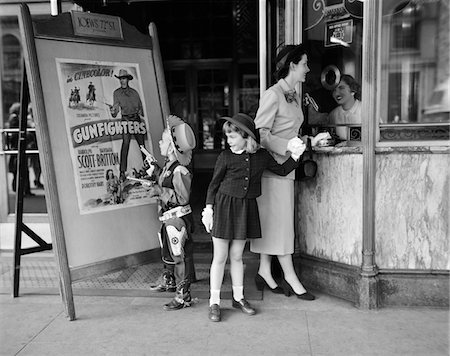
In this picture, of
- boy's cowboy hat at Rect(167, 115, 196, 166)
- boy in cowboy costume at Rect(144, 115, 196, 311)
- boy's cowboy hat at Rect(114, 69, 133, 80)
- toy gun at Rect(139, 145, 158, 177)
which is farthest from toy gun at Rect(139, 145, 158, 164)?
boy's cowboy hat at Rect(114, 69, 133, 80)

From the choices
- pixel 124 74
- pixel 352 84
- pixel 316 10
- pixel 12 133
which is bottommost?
pixel 12 133

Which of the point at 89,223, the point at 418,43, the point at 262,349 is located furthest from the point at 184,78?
the point at 262,349

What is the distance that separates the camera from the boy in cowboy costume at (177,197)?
3879mm

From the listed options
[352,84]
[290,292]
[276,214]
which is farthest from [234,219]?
[352,84]

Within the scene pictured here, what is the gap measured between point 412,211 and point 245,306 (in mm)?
1483

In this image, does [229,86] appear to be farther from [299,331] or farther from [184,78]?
[299,331]

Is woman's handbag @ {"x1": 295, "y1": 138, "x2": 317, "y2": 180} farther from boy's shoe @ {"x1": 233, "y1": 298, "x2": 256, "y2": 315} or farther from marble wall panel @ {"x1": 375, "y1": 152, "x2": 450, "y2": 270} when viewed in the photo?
boy's shoe @ {"x1": 233, "y1": 298, "x2": 256, "y2": 315}

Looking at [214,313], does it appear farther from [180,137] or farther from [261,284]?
[180,137]

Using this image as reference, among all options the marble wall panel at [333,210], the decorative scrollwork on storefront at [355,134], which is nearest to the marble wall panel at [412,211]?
the marble wall panel at [333,210]

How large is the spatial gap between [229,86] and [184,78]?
1.10 meters

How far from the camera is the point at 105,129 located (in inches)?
156

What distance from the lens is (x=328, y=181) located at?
13.7 feet

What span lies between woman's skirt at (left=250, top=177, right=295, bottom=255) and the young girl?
0.96 feet

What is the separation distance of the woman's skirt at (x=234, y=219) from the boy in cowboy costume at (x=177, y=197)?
0.32 metres
